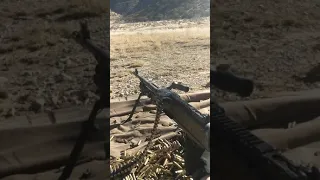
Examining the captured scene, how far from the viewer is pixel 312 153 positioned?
4.99 feet

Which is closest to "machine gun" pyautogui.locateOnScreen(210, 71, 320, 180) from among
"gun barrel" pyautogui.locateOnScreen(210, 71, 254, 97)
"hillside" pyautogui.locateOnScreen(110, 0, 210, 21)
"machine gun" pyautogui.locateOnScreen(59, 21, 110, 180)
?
"gun barrel" pyautogui.locateOnScreen(210, 71, 254, 97)

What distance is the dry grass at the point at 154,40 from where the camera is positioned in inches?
516

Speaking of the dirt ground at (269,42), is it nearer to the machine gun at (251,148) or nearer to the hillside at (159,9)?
the machine gun at (251,148)

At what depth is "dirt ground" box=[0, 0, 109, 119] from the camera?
133 cm

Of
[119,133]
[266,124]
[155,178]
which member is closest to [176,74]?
[119,133]

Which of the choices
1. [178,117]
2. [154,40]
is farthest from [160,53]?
[178,117]

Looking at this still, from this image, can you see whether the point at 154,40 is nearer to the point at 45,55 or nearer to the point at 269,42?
the point at 269,42

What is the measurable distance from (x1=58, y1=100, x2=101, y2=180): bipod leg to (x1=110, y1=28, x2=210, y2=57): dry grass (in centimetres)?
1103

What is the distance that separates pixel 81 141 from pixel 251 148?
0.56 m

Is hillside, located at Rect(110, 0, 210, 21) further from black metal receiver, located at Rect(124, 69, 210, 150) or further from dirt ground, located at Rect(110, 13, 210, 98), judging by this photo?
black metal receiver, located at Rect(124, 69, 210, 150)

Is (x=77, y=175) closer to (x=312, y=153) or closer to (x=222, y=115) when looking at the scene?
(x=222, y=115)

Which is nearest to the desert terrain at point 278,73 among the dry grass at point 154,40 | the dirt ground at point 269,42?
the dirt ground at point 269,42

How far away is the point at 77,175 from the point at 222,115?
51 cm

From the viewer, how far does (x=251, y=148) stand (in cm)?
149
